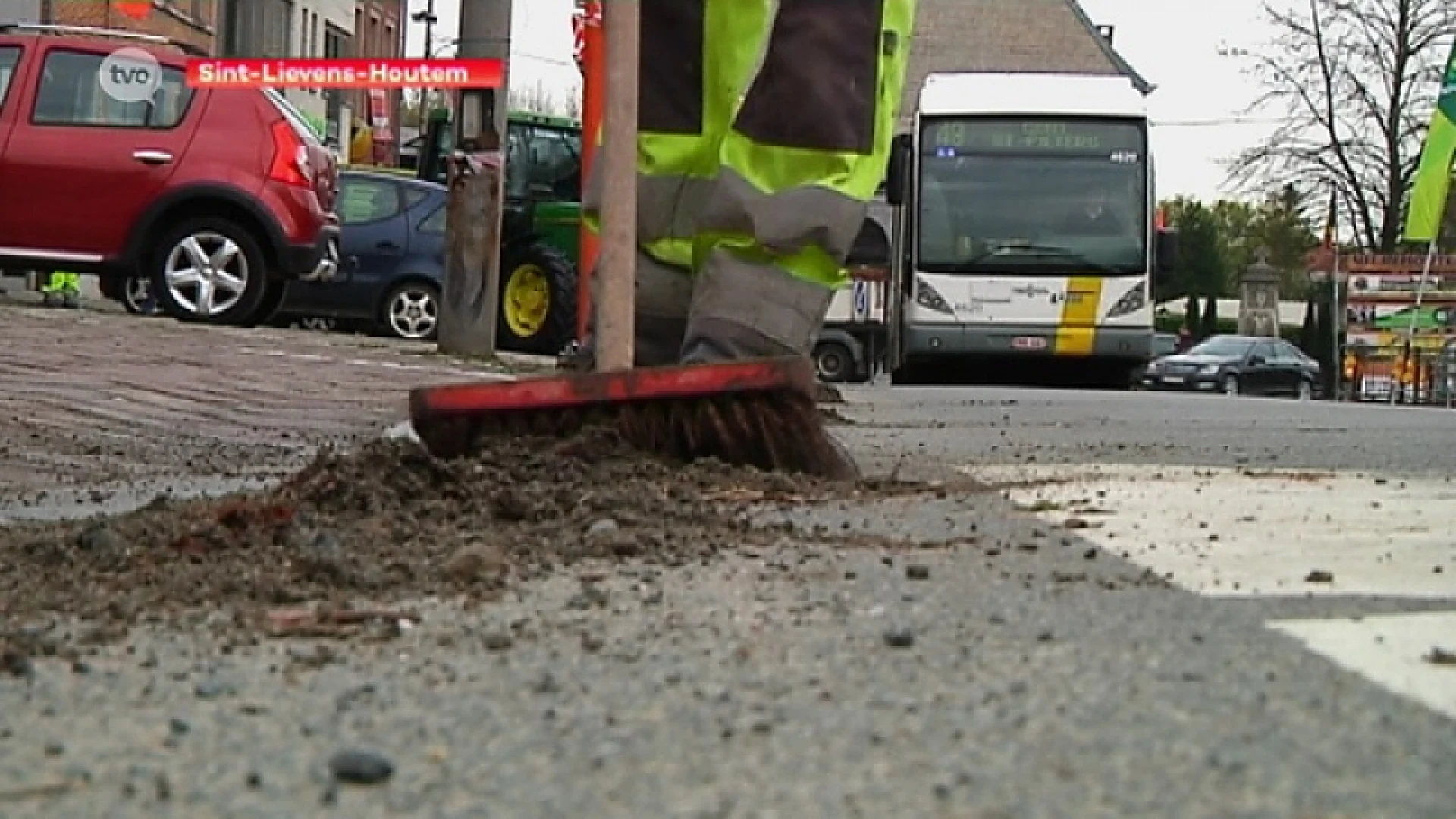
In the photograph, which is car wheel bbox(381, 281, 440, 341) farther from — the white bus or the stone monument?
the stone monument

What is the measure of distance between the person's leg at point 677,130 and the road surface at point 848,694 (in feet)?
5.32

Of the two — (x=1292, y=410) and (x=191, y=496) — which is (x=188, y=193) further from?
(x=191, y=496)

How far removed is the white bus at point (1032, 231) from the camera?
20391 mm

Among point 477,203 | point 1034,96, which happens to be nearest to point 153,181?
point 477,203

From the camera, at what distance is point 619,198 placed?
16.0ft

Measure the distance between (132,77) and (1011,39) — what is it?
209 feet

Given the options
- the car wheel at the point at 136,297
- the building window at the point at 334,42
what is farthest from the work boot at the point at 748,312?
the building window at the point at 334,42

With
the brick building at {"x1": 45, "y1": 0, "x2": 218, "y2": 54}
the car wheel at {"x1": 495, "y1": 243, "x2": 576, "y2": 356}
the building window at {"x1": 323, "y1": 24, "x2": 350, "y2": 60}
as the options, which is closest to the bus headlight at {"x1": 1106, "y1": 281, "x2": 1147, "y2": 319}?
the car wheel at {"x1": 495, "y1": 243, "x2": 576, "y2": 356}

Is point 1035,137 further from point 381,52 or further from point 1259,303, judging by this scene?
point 1259,303

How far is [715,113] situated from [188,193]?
1036cm

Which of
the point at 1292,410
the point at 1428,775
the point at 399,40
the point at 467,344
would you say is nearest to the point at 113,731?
the point at 1428,775

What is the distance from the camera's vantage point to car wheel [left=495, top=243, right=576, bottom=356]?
65.6ft

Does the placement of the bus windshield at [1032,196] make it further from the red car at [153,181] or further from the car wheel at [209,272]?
the car wheel at [209,272]

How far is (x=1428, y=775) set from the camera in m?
2.07
